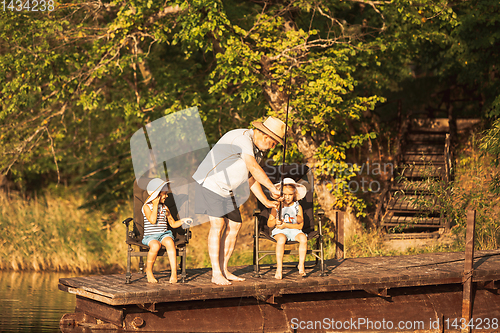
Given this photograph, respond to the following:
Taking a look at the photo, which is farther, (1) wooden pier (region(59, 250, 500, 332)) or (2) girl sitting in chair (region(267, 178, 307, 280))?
(2) girl sitting in chair (region(267, 178, 307, 280))

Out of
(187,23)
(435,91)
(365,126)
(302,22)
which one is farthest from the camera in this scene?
(435,91)

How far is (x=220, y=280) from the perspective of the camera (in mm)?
6305

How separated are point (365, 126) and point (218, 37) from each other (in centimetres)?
549

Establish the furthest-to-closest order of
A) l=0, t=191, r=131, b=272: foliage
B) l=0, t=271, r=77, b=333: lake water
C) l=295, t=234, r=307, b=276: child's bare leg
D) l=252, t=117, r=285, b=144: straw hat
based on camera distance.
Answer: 1. l=0, t=191, r=131, b=272: foliage
2. l=0, t=271, r=77, b=333: lake water
3. l=295, t=234, r=307, b=276: child's bare leg
4. l=252, t=117, r=285, b=144: straw hat

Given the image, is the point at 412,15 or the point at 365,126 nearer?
the point at 412,15

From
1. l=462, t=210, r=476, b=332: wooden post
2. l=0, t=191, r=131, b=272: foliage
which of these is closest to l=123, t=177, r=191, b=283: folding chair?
l=462, t=210, r=476, b=332: wooden post

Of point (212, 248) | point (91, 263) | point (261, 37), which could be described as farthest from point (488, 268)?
point (91, 263)

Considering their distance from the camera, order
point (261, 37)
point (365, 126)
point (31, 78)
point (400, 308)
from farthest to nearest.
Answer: point (365, 126) → point (31, 78) → point (261, 37) → point (400, 308)

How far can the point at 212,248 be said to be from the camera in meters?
6.32

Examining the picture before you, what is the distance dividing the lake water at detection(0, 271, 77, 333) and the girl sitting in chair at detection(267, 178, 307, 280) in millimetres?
3168

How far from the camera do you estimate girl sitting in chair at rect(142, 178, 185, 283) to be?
6.48m

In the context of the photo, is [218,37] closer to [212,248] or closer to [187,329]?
[212,248]

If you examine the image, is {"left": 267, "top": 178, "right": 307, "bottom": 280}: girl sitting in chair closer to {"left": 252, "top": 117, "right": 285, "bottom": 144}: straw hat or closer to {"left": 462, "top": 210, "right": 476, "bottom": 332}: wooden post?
{"left": 252, "top": 117, "right": 285, "bottom": 144}: straw hat

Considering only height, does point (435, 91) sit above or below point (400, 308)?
above
